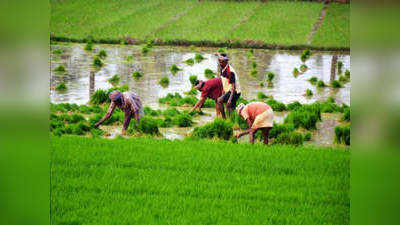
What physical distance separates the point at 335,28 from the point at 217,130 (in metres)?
12.6

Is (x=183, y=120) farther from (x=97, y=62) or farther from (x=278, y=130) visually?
(x=97, y=62)

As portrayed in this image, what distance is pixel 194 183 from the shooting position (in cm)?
478

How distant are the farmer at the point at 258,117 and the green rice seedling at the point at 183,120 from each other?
129 centimetres

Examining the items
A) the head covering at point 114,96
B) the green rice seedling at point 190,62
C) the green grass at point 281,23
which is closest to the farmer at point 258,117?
the head covering at point 114,96

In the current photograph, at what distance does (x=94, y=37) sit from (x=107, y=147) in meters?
11.5

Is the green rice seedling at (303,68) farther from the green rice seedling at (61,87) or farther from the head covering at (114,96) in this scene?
the head covering at (114,96)

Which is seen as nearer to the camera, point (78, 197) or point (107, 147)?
point (78, 197)

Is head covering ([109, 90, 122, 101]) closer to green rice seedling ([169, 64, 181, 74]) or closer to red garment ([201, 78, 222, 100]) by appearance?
red garment ([201, 78, 222, 100])

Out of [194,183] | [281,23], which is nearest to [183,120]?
[194,183]

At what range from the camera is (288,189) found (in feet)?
15.3

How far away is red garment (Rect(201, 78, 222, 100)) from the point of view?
719cm
